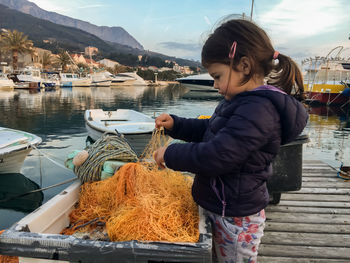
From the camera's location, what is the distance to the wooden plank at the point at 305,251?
103 inches

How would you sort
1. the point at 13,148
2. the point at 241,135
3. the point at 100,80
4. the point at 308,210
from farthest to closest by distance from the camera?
the point at 100,80, the point at 13,148, the point at 308,210, the point at 241,135

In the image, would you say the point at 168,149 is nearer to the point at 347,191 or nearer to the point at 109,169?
the point at 109,169

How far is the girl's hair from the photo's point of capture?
1353 mm

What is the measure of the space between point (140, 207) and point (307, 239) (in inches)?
84.5

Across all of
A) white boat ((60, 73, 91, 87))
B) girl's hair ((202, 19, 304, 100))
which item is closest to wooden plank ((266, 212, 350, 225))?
girl's hair ((202, 19, 304, 100))

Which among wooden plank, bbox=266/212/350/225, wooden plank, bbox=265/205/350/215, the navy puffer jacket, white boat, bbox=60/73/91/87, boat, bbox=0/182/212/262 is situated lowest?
wooden plank, bbox=266/212/350/225

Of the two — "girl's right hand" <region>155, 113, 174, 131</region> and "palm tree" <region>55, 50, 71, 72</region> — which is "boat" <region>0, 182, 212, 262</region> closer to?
"girl's right hand" <region>155, 113, 174, 131</region>

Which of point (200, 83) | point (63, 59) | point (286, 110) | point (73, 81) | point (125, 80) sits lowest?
point (286, 110)

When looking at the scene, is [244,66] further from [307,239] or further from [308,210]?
[308,210]

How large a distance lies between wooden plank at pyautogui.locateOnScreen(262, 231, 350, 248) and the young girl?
5.00 ft

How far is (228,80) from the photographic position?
4.68ft

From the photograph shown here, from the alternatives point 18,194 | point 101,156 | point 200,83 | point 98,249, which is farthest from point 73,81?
point 98,249

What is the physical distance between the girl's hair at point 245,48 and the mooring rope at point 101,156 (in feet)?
6.35

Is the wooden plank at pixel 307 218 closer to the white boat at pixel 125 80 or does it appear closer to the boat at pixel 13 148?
the boat at pixel 13 148
